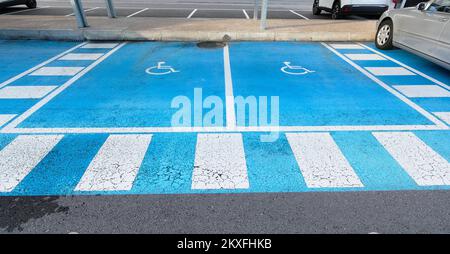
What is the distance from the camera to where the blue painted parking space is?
3.18m

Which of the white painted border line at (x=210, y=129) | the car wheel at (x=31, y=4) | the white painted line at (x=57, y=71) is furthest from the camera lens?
the car wheel at (x=31, y=4)

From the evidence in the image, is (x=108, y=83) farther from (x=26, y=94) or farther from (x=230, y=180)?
(x=230, y=180)

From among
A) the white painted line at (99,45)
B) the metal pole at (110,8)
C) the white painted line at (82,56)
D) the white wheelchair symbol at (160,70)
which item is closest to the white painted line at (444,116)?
the white wheelchair symbol at (160,70)

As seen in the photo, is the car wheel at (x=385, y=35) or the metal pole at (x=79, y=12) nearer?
the car wheel at (x=385, y=35)

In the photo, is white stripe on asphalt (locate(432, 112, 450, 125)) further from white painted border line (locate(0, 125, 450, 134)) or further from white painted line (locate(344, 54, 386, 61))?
white painted line (locate(344, 54, 386, 61))

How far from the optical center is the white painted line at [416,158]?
126 inches

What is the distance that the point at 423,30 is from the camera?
6555mm

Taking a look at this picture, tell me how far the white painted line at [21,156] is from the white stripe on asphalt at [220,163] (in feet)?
6.00

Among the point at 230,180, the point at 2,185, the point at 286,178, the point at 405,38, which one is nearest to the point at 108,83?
the point at 2,185

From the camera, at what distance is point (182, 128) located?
423cm

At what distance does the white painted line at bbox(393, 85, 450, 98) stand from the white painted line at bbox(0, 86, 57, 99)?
6.52m

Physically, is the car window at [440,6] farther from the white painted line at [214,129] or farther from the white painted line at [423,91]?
the white painted line at [214,129]
